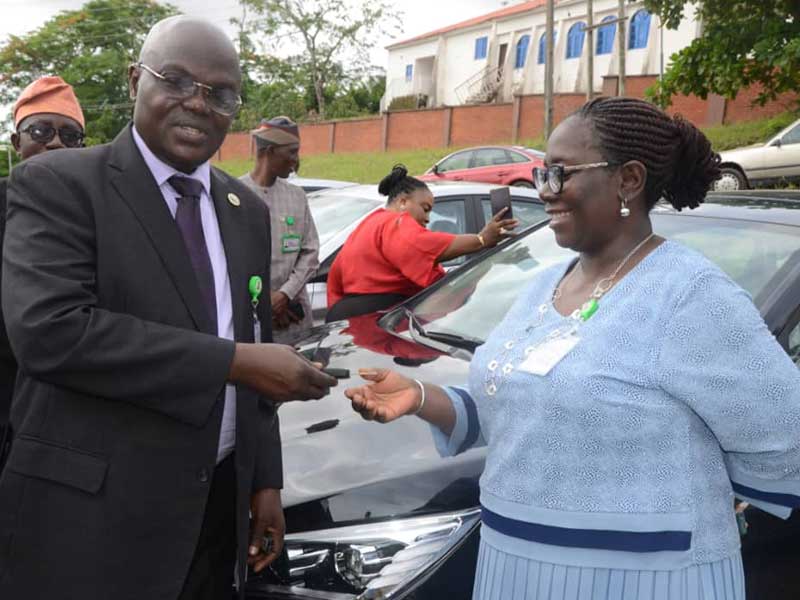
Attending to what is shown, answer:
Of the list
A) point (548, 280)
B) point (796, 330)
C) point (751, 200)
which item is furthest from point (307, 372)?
point (751, 200)

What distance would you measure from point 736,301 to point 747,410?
20 centimetres

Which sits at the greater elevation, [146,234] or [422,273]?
[146,234]

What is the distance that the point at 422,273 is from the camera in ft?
15.0

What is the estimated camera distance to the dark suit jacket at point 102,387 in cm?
165

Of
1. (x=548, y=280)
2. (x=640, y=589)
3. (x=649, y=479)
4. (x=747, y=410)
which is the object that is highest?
(x=548, y=280)

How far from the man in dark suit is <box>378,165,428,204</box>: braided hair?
300 centimetres

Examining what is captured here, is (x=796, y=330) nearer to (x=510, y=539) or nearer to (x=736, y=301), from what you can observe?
(x=736, y=301)

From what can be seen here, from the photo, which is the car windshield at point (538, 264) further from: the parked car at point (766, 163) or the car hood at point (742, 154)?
the car hood at point (742, 154)

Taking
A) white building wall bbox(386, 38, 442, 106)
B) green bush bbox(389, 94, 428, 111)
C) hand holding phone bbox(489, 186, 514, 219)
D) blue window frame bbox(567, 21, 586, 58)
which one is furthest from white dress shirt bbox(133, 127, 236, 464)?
white building wall bbox(386, 38, 442, 106)

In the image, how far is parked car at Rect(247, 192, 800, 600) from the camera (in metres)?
2.14

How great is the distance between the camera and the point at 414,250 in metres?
4.59

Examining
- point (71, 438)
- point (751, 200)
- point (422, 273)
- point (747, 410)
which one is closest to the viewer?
point (747, 410)

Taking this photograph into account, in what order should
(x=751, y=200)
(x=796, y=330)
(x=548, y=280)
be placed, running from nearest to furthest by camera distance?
(x=548, y=280)
(x=796, y=330)
(x=751, y=200)

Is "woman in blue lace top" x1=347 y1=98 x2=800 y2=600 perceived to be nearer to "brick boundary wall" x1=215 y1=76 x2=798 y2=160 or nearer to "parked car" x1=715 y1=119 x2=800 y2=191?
"parked car" x1=715 y1=119 x2=800 y2=191
